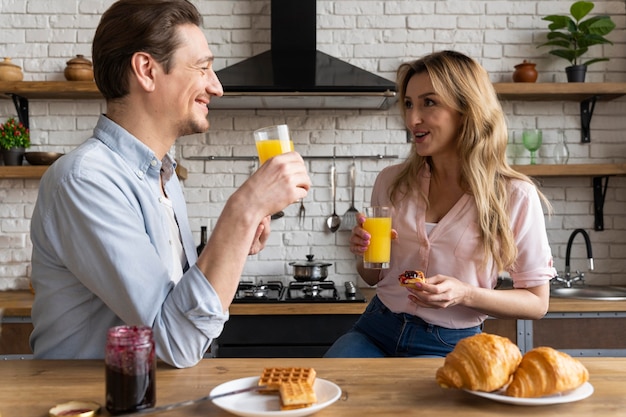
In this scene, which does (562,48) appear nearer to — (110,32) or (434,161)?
(434,161)

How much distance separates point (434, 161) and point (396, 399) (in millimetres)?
1347

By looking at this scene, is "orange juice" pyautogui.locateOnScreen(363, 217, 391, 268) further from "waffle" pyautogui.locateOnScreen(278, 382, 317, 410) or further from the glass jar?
the glass jar

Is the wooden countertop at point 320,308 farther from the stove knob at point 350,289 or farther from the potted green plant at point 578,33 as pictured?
the potted green plant at point 578,33

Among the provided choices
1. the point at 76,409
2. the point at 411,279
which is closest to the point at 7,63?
the point at 411,279

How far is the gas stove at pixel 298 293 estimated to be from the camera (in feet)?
10.2

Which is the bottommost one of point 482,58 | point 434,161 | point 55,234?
point 55,234

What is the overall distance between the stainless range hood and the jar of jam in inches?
86.7

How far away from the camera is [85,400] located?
3.92 ft

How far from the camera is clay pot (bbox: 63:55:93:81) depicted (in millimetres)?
3514

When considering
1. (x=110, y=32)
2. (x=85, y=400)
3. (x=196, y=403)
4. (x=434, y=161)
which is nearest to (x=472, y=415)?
(x=196, y=403)

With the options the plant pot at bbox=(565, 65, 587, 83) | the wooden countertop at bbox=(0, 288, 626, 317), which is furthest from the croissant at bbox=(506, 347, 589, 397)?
the plant pot at bbox=(565, 65, 587, 83)

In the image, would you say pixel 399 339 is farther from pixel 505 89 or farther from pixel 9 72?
pixel 9 72

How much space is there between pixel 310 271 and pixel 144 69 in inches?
82.5

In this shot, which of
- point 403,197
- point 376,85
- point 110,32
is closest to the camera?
Result: point 110,32
